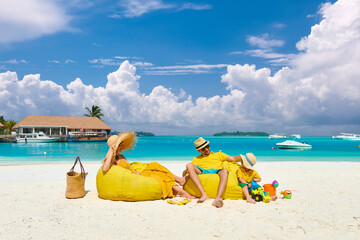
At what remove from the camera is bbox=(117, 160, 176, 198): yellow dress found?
543cm

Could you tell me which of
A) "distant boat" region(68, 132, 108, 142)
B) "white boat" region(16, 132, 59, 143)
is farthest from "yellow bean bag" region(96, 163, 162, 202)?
"distant boat" region(68, 132, 108, 142)

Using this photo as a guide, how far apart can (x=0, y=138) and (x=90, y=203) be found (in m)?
58.8

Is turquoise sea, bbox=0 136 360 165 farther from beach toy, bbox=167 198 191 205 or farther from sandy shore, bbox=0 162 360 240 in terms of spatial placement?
beach toy, bbox=167 198 191 205

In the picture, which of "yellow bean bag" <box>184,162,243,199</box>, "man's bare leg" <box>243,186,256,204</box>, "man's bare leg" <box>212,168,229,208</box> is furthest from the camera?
"yellow bean bag" <box>184,162,243,199</box>

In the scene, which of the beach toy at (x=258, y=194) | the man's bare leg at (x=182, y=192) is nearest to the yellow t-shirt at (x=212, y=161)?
the man's bare leg at (x=182, y=192)

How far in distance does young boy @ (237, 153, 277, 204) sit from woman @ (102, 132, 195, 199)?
3.30 ft

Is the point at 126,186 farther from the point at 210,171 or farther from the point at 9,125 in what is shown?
the point at 9,125

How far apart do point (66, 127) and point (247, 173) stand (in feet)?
178

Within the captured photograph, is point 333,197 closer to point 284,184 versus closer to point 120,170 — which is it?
point 284,184

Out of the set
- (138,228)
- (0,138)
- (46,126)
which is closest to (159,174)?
(138,228)

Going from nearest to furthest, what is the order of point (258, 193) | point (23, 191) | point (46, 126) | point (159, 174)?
point (258, 193), point (159, 174), point (23, 191), point (46, 126)

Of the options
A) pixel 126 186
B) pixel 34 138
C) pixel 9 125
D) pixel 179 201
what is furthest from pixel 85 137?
pixel 179 201

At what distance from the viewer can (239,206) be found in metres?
4.87

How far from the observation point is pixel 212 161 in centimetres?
558
